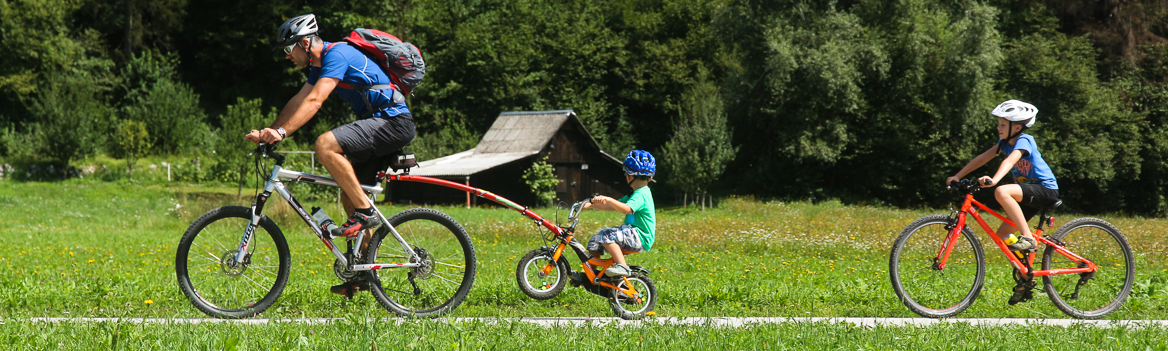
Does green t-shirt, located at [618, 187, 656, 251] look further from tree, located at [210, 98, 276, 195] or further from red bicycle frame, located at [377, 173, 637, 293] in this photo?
tree, located at [210, 98, 276, 195]

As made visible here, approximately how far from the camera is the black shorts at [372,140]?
17.5 feet

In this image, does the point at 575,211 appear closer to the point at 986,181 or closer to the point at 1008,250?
the point at 986,181

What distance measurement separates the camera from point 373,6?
157ft

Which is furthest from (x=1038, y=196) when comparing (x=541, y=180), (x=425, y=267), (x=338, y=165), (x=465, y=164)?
(x=465, y=164)

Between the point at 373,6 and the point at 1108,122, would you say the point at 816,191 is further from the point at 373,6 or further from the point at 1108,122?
the point at 373,6

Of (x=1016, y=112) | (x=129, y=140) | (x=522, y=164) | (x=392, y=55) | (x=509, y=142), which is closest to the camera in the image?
(x=392, y=55)

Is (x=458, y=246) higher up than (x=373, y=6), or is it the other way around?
(x=373, y=6)

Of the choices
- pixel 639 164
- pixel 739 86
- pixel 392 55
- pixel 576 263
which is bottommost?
pixel 576 263

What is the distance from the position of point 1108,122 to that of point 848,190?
11.4 m

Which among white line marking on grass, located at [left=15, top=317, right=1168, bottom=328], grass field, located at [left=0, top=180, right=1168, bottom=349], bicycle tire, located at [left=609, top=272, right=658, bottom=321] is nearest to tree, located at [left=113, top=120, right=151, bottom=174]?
grass field, located at [left=0, top=180, right=1168, bottom=349]

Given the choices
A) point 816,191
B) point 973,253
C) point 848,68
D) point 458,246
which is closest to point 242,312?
point 458,246

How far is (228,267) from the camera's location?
559cm

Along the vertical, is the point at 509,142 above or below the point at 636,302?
above

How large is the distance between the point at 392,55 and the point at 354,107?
45cm
